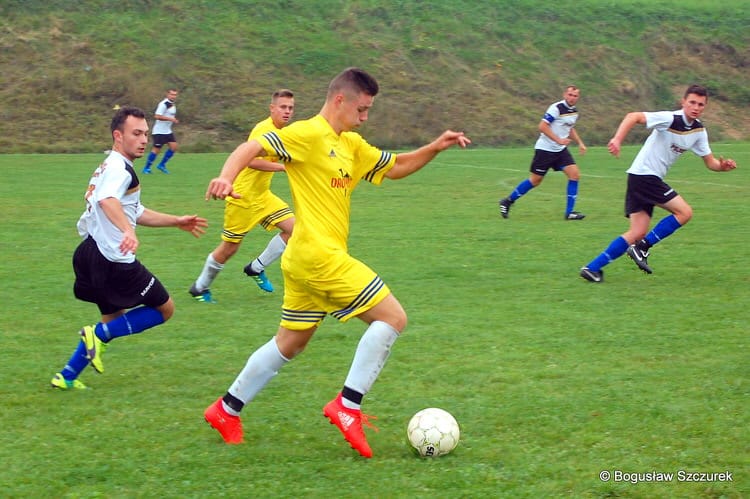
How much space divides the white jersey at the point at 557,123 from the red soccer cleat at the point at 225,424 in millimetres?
11009

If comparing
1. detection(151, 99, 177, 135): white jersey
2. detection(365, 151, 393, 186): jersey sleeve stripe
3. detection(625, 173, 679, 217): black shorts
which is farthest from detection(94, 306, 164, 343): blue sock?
detection(151, 99, 177, 135): white jersey

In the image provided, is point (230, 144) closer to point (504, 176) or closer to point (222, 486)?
point (504, 176)

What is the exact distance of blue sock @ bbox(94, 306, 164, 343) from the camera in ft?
20.0

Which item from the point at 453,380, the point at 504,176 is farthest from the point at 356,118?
the point at 504,176

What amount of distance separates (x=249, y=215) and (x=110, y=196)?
10.7ft

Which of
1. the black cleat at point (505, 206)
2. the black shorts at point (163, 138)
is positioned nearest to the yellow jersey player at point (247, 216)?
the black cleat at point (505, 206)

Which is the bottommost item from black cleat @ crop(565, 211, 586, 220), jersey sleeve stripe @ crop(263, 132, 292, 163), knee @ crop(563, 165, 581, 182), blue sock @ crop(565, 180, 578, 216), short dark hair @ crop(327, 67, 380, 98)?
black cleat @ crop(565, 211, 586, 220)

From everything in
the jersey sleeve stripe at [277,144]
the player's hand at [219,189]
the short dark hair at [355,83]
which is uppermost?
the short dark hair at [355,83]

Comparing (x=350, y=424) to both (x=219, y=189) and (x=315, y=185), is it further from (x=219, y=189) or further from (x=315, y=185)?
(x=219, y=189)

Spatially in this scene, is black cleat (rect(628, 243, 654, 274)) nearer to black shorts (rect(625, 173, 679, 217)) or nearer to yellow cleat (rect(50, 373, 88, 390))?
black shorts (rect(625, 173, 679, 217))

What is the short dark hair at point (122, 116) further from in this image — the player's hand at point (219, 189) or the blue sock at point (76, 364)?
the player's hand at point (219, 189)

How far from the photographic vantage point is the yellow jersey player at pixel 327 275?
4961 mm

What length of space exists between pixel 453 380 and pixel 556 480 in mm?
1797

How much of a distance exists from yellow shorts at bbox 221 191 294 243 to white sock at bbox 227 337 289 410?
397cm
